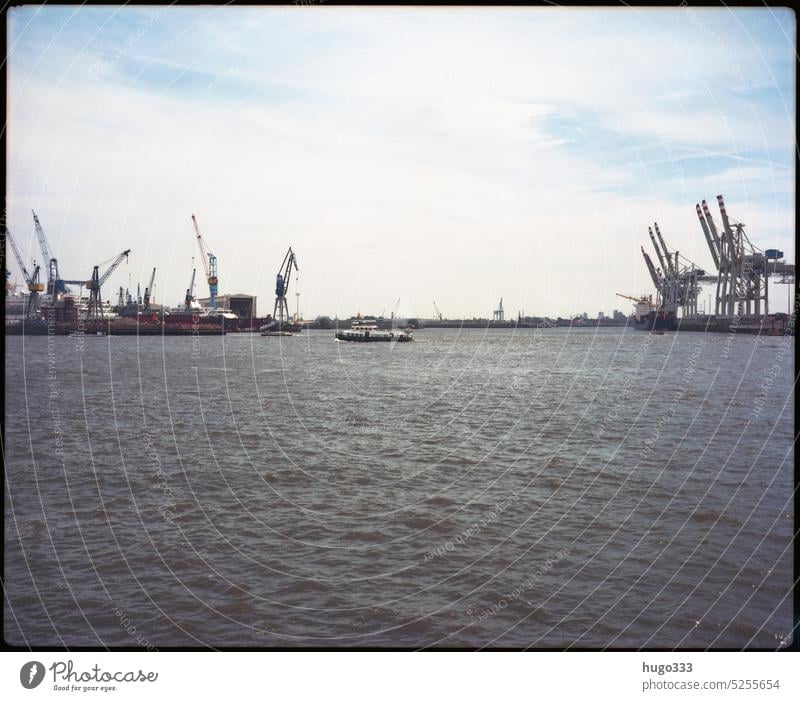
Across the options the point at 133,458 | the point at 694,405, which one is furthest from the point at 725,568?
the point at 694,405

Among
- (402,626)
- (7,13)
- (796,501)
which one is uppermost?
(7,13)

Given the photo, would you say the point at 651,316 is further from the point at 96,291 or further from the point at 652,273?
the point at 96,291

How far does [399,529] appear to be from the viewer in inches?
456

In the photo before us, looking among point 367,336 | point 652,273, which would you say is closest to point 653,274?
point 652,273

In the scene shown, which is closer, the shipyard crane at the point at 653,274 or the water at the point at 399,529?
the water at the point at 399,529

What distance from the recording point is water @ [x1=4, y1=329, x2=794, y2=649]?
7.96 meters

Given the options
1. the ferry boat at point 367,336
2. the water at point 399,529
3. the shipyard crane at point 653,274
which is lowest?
the water at point 399,529

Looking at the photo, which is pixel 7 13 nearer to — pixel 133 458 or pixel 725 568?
pixel 725 568

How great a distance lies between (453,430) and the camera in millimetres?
23000

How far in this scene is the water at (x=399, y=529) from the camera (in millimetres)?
7961

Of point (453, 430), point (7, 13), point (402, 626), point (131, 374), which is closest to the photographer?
point (7, 13)

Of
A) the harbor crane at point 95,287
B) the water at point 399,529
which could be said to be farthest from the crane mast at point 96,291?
the water at point 399,529

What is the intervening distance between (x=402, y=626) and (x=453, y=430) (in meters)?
15.2

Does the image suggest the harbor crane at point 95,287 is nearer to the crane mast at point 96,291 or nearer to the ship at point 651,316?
the crane mast at point 96,291
